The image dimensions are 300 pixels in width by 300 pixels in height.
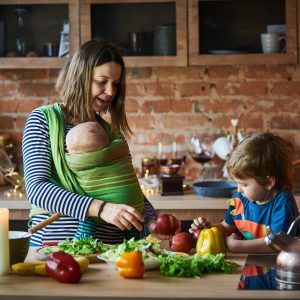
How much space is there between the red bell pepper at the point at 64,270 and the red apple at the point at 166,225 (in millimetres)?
601

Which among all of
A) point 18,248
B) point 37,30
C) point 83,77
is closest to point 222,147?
point 37,30

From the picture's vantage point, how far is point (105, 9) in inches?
193

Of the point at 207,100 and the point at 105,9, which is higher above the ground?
the point at 105,9

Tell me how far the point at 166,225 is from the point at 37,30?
2.38 meters

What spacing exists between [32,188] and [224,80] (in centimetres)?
229

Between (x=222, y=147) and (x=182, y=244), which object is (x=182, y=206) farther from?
(x=182, y=244)

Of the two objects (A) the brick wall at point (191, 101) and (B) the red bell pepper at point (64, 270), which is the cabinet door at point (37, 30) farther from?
(B) the red bell pepper at point (64, 270)

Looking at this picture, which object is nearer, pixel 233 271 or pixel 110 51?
pixel 233 271

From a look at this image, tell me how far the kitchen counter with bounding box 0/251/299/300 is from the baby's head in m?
0.75

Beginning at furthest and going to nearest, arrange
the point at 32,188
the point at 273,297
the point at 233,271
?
the point at 32,188, the point at 233,271, the point at 273,297

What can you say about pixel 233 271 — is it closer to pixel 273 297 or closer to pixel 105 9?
pixel 273 297

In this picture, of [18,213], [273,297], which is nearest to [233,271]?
[273,297]

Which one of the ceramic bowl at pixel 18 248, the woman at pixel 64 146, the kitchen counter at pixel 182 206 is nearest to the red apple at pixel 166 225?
the woman at pixel 64 146

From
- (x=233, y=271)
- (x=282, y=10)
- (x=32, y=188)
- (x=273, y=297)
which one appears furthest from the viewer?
(x=282, y=10)
